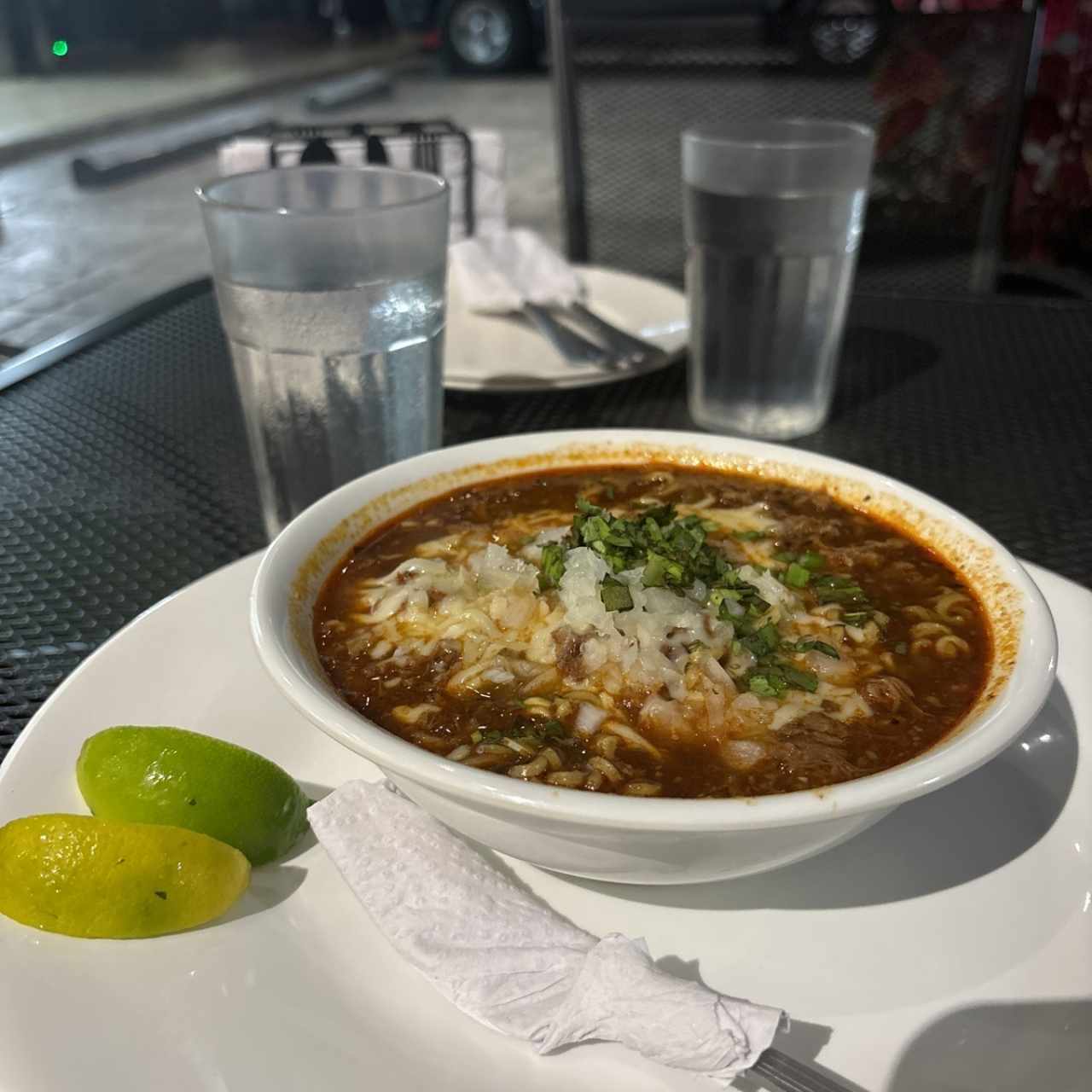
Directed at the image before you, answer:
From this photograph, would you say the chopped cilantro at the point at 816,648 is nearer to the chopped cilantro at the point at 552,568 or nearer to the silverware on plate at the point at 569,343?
the chopped cilantro at the point at 552,568

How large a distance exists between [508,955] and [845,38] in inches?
158

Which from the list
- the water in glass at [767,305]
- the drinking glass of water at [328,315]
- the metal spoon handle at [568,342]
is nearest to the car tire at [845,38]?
the water in glass at [767,305]

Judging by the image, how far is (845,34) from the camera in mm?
4199

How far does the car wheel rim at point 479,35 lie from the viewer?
61.6ft

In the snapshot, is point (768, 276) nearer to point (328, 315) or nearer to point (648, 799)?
point (328, 315)

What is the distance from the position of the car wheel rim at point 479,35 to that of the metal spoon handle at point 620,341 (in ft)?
57.1

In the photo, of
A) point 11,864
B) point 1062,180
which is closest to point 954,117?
point 1062,180

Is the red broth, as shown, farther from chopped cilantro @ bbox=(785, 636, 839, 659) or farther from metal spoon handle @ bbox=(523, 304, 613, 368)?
metal spoon handle @ bbox=(523, 304, 613, 368)

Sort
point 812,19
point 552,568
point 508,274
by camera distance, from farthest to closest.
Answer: point 812,19, point 508,274, point 552,568

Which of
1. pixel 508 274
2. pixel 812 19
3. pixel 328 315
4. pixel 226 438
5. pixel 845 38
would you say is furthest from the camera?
pixel 845 38

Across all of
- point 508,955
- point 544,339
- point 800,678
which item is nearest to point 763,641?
point 800,678

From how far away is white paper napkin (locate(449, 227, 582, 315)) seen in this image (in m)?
3.24

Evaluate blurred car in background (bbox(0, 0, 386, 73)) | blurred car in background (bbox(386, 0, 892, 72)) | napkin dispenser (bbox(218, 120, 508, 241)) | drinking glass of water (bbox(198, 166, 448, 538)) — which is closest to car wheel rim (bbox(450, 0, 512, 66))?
blurred car in background (bbox(0, 0, 386, 73))

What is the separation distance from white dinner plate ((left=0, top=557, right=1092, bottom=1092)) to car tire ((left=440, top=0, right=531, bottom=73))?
1919 cm
